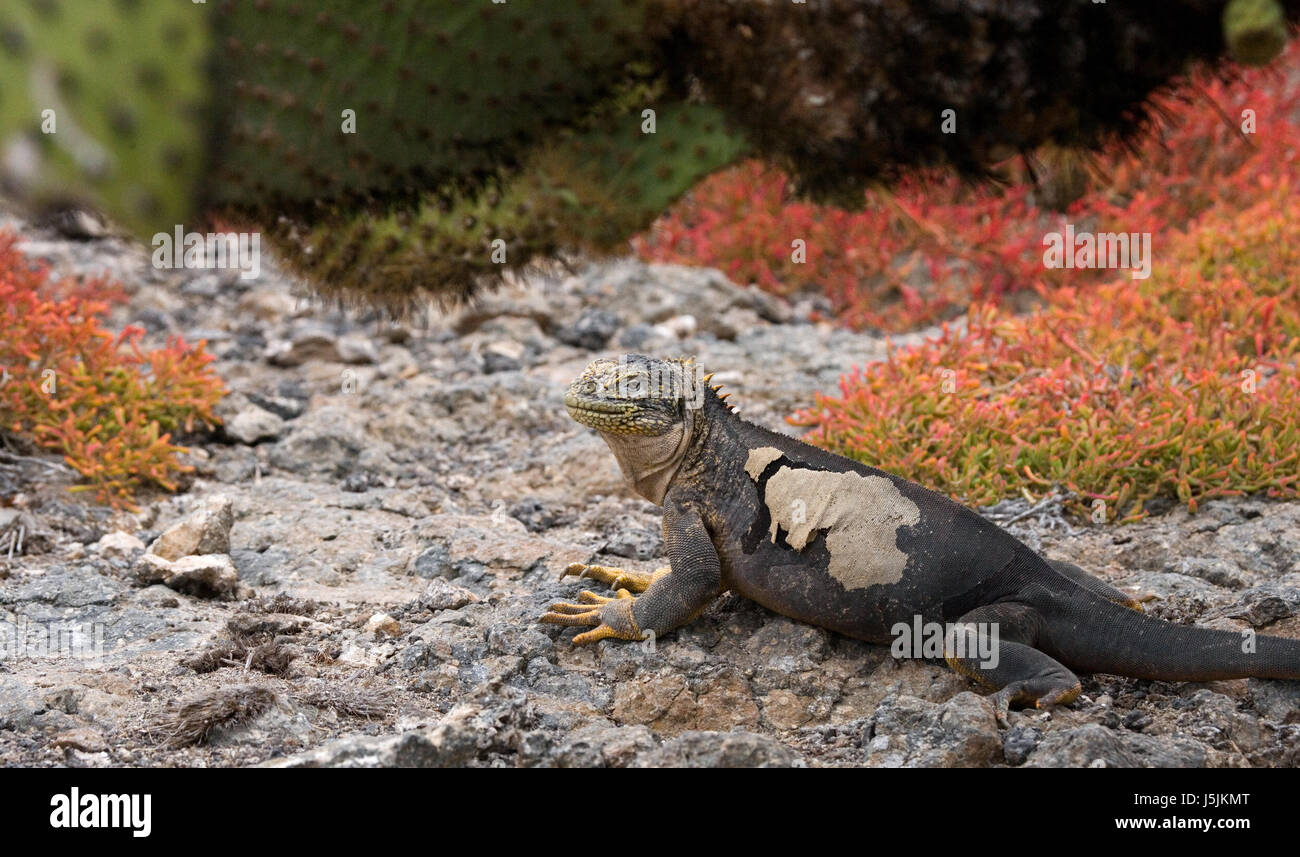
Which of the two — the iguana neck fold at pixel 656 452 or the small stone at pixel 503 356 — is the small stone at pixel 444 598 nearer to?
the iguana neck fold at pixel 656 452

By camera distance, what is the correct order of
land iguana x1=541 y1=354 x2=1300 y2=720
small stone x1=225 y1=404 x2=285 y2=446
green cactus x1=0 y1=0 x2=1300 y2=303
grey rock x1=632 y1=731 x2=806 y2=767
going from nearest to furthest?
1. green cactus x1=0 y1=0 x2=1300 y2=303
2. grey rock x1=632 y1=731 x2=806 y2=767
3. land iguana x1=541 y1=354 x2=1300 y2=720
4. small stone x1=225 y1=404 x2=285 y2=446

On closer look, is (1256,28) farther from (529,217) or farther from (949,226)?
(949,226)

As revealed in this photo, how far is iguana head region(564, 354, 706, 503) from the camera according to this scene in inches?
160

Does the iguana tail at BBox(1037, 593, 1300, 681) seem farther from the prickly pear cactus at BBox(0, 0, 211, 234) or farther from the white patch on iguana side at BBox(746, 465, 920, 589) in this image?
the prickly pear cactus at BBox(0, 0, 211, 234)

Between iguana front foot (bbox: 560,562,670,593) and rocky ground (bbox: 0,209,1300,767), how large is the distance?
71 mm

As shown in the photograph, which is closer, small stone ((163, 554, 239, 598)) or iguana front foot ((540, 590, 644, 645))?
iguana front foot ((540, 590, 644, 645))

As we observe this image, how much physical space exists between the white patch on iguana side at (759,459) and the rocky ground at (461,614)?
21.9 inches

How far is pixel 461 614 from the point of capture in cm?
431

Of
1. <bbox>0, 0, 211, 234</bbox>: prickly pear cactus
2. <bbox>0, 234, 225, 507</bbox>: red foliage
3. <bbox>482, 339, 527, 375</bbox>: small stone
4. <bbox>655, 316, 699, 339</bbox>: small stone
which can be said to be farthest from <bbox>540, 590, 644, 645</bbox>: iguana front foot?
<bbox>655, 316, 699, 339</bbox>: small stone

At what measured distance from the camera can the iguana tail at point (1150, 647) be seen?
11.9ft

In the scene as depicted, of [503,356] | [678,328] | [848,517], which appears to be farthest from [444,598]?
[678,328]

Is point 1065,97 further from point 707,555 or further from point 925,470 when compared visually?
point 925,470

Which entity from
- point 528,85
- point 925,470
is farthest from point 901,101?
point 925,470

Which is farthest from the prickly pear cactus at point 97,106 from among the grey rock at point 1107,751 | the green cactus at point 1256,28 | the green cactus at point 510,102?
the grey rock at point 1107,751
